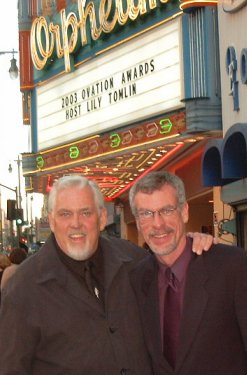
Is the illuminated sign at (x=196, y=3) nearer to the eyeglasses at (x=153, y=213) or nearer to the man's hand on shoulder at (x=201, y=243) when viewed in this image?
the man's hand on shoulder at (x=201, y=243)

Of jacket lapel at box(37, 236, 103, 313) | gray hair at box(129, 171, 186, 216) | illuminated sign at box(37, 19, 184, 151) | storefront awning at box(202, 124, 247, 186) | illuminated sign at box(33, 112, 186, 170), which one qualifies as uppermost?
illuminated sign at box(37, 19, 184, 151)

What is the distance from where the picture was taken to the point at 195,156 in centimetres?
2347

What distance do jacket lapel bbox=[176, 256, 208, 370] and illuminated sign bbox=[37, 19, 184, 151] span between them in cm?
1427

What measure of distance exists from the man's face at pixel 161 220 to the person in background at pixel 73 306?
0.53 feet

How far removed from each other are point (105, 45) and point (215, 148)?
→ 312 inches

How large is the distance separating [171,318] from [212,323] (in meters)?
0.20

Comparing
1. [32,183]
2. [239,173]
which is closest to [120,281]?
[239,173]

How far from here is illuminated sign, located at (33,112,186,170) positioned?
63.5ft

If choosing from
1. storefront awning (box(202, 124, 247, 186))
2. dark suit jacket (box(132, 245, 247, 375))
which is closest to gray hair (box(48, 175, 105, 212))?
dark suit jacket (box(132, 245, 247, 375))

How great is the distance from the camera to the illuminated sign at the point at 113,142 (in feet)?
63.5

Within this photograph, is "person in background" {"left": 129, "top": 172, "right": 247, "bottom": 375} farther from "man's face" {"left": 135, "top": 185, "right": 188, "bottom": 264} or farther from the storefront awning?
the storefront awning

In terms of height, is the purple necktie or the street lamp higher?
the street lamp

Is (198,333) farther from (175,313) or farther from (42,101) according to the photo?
(42,101)

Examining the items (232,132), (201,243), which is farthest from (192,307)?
(232,132)
